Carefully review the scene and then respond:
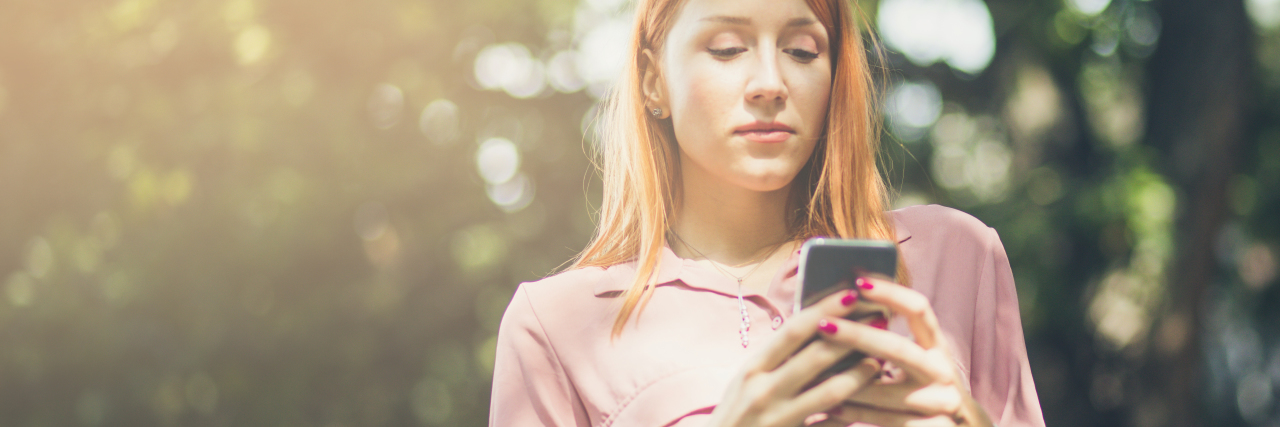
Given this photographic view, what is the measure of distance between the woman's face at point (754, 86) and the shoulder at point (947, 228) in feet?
0.71

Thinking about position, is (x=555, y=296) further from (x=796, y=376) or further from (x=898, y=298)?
(x=898, y=298)

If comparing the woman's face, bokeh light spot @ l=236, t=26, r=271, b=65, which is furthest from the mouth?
bokeh light spot @ l=236, t=26, r=271, b=65

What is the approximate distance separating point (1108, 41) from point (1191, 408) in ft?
8.39

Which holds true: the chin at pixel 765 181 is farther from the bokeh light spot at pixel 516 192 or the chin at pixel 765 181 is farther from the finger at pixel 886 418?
the bokeh light spot at pixel 516 192

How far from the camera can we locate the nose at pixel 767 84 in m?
1.33

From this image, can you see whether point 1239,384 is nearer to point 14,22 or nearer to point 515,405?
point 515,405

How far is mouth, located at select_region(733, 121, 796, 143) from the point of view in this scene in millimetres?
1350

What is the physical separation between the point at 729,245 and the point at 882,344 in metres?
0.50

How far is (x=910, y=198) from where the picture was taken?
5.71 m

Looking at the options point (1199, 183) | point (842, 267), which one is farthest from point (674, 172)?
A: point (1199, 183)

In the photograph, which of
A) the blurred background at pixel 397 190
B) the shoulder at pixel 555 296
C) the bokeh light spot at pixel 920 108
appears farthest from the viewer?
the bokeh light spot at pixel 920 108

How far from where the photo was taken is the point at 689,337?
4.52 feet

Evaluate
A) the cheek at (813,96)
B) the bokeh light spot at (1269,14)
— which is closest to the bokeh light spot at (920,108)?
the bokeh light spot at (1269,14)

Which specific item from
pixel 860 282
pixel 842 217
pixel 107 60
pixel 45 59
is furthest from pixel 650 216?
pixel 45 59
